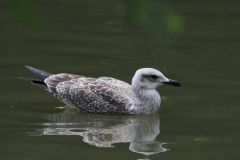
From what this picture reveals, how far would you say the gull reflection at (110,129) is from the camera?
6.02m

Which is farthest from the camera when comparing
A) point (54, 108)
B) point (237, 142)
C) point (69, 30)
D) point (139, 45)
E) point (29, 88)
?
point (69, 30)

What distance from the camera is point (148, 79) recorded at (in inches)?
303

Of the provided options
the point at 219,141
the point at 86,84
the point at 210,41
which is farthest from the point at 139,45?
the point at 219,141

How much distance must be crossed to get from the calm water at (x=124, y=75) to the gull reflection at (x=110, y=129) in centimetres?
2

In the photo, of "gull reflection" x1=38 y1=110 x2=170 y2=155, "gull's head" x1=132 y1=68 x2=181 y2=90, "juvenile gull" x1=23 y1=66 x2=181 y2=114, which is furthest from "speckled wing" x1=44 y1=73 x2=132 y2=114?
"gull's head" x1=132 y1=68 x2=181 y2=90

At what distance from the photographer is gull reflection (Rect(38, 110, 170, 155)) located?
602 centimetres

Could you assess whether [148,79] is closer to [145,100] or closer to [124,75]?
[145,100]

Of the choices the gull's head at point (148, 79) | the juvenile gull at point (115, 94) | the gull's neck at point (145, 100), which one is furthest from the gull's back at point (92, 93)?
the gull's head at point (148, 79)

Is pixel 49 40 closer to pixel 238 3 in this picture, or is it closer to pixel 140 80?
pixel 140 80

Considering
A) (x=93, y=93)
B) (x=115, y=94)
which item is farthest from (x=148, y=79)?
(x=93, y=93)

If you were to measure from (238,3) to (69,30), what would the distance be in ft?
24.0

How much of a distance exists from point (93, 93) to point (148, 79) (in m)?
1.13

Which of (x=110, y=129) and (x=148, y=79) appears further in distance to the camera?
(x=148, y=79)

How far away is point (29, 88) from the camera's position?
892 cm
